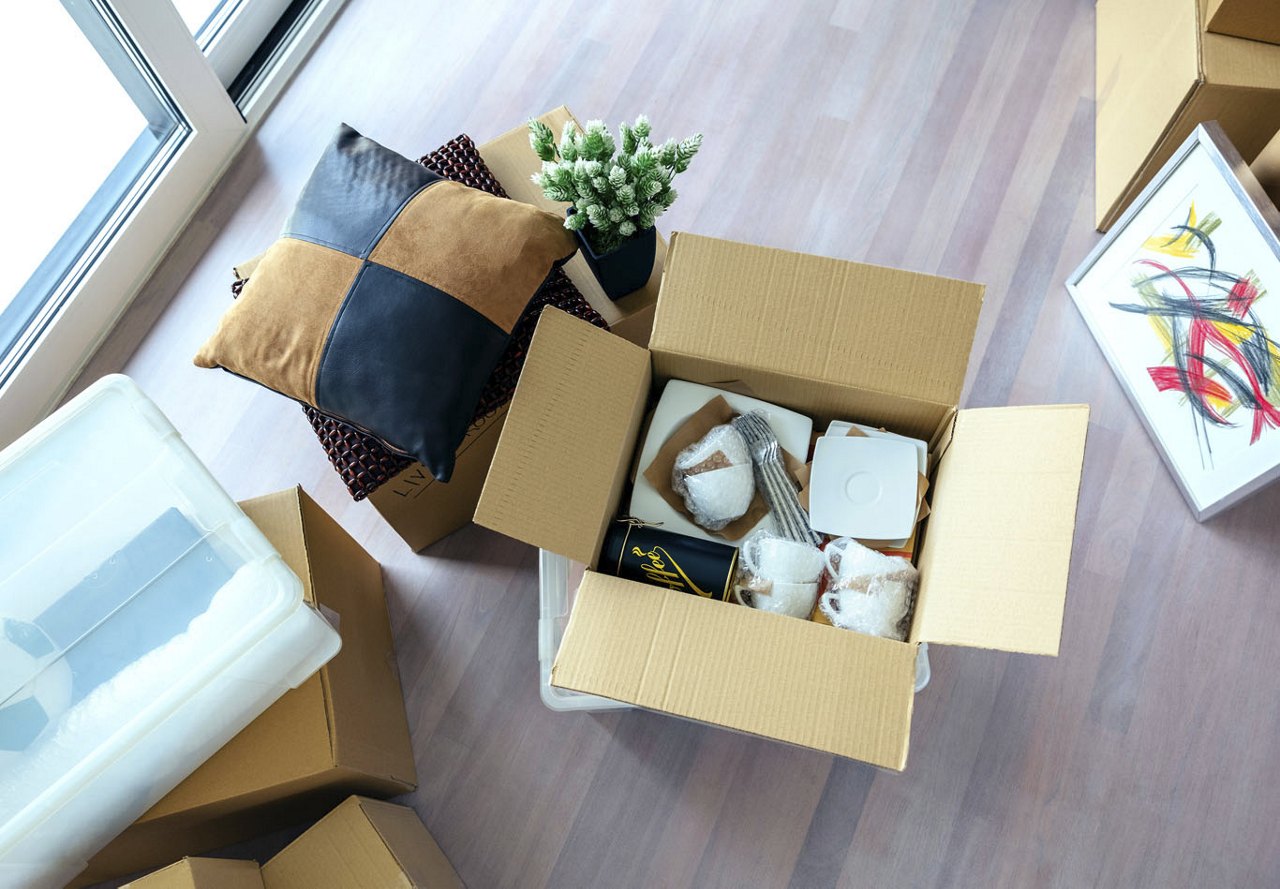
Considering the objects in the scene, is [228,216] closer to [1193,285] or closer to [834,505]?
[834,505]

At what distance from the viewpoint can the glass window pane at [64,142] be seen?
1577mm

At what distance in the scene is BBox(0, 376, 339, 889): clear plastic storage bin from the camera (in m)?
0.97

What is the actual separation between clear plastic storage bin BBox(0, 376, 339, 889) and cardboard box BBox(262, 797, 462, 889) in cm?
17

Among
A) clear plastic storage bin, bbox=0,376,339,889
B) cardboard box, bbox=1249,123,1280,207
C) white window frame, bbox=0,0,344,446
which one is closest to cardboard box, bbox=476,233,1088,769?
clear plastic storage bin, bbox=0,376,339,889

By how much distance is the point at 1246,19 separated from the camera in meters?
1.40

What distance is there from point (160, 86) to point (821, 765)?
173cm

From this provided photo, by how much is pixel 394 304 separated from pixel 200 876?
703 mm

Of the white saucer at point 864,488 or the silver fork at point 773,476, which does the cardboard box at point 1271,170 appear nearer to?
the white saucer at point 864,488

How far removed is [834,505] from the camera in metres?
1.15

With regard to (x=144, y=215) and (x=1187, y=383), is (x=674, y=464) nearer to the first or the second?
(x=1187, y=383)

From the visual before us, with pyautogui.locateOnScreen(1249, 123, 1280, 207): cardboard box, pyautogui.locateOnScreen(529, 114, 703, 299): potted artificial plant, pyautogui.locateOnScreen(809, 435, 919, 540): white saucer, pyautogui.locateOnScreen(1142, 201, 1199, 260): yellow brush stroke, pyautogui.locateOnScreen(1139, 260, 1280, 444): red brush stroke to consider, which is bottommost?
pyautogui.locateOnScreen(1139, 260, 1280, 444): red brush stroke

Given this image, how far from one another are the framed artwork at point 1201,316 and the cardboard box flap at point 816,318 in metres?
0.59

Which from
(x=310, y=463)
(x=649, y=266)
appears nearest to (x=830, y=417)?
(x=649, y=266)

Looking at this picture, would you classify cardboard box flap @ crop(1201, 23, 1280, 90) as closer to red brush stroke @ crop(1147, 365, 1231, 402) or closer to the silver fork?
red brush stroke @ crop(1147, 365, 1231, 402)
